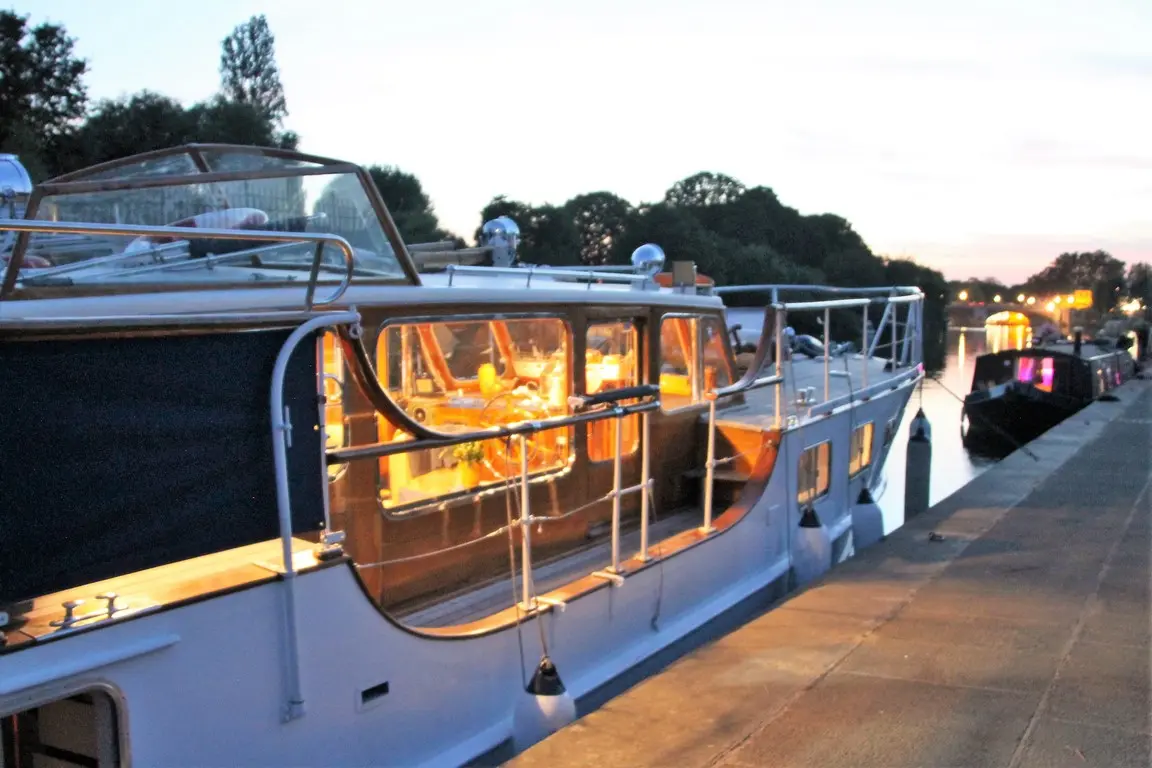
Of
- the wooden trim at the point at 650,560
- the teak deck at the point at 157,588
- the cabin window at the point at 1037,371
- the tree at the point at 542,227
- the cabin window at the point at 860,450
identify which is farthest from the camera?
the tree at the point at 542,227

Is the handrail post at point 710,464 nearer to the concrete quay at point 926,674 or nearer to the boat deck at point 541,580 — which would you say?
the boat deck at point 541,580

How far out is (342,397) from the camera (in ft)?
15.1

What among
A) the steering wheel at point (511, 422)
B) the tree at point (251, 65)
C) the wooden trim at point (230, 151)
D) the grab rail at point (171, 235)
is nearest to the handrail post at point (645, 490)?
the steering wheel at point (511, 422)

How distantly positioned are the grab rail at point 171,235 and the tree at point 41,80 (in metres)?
31.2

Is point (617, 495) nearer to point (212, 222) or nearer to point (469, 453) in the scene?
point (469, 453)

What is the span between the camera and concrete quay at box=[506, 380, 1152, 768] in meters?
4.38

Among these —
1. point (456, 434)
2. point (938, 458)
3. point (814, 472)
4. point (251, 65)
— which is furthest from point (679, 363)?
point (251, 65)

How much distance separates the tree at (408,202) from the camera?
37.2m

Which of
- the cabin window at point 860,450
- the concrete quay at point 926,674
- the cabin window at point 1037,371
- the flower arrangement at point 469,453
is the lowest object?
the cabin window at point 1037,371

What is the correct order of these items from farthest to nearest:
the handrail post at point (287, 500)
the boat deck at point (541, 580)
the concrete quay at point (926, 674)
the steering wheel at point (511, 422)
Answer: the steering wheel at point (511, 422) → the boat deck at point (541, 580) → the concrete quay at point (926, 674) → the handrail post at point (287, 500)

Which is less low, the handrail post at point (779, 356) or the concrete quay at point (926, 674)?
the handrail post at point (779, 356)

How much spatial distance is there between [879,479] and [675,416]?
18.2ft

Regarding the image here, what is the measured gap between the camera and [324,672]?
394 centimetres

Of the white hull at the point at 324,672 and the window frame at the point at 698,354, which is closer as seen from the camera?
the white hull at the point at 324,672
